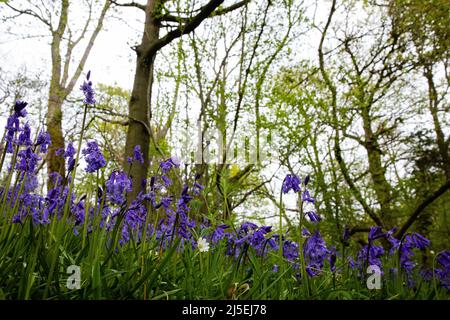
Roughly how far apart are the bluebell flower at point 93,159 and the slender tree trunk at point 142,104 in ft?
14.4

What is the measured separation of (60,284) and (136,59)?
599 cm

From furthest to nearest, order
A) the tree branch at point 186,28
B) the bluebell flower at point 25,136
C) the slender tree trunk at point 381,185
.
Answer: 1. the slender tree trunk at point 381,185
2. the tree branch at point 186,28
3. the bluebell flower at point 25,136

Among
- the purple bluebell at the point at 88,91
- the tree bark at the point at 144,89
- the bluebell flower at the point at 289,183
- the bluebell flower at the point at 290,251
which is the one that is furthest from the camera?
the tree bark at the point at 144,89

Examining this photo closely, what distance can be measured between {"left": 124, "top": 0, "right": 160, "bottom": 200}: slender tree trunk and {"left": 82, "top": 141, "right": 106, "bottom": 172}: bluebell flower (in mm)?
4383

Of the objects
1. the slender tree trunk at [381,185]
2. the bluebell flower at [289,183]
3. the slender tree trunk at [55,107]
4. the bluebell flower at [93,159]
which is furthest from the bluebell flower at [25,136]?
the slender tree trunk at [55,107]

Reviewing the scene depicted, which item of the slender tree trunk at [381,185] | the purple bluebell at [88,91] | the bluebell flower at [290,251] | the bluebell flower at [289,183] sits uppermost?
the slender tree trunk at [381,185]

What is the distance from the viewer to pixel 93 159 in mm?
1688

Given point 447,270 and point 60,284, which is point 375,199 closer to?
point 447,270

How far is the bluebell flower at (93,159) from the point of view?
1683 millimetres

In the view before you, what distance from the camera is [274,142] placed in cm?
743

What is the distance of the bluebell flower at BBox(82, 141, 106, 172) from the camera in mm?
1683

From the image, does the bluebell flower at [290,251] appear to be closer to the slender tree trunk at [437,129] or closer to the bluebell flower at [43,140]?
the bluebell flower at [43,140]

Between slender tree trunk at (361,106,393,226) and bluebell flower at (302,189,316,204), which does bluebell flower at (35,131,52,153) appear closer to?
bluebell flower at (302,189,316,204)

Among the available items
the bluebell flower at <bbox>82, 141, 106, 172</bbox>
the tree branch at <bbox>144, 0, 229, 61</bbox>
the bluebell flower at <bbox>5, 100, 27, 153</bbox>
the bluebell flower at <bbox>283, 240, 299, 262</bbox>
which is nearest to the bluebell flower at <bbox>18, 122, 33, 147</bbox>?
the bluebell flower at <bbox>5, 100, 27, 153</bbox>
